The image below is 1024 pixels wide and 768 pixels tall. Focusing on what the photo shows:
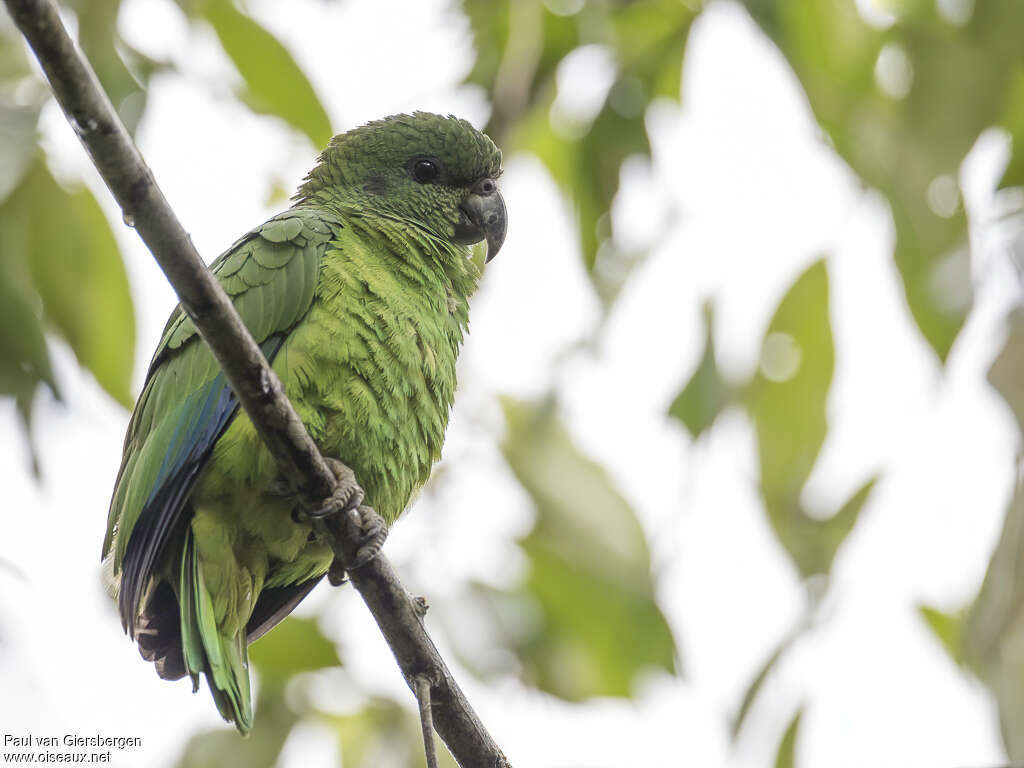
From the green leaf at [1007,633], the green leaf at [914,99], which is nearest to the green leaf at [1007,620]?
the green leaf at [1007,633]

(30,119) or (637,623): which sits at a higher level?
(30,119)

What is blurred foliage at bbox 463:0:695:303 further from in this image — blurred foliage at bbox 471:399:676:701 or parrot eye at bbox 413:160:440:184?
blurred foliage at bbox 471:399:676:701

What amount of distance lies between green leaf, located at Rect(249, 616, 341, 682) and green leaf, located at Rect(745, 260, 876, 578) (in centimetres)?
132

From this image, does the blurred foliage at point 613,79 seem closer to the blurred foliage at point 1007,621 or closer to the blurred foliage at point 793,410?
the blurred foliage at point 793,410

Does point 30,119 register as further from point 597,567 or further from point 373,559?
point 597,567

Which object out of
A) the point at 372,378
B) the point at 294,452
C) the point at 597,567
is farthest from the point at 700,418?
the point at 294,452

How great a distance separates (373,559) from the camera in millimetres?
2072

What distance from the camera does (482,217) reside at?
2.96m

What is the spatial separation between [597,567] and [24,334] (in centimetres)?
160

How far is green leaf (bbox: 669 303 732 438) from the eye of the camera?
10.8ft

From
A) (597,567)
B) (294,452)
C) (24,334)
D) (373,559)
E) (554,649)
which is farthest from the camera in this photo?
(554,649)

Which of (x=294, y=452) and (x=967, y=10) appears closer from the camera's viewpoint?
(x=294, y=452)

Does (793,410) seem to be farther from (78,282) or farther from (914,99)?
(78,282)

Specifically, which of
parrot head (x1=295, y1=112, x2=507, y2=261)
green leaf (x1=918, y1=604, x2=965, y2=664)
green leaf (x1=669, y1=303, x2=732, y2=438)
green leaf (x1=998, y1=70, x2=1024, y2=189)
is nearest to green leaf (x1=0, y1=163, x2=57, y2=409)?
parrot head (x1=295, y1=112, x2=507, y2=261)
